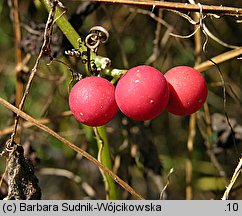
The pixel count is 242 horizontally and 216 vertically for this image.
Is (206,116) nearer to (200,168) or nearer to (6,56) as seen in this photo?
(200,168)

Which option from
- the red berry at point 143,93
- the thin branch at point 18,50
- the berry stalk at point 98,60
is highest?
the thin branch at point 18,50

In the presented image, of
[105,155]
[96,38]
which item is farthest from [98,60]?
[105,155]

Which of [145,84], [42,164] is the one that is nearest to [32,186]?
[145,84]

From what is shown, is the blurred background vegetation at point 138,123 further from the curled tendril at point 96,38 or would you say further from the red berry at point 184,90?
the red berry at point 184,90

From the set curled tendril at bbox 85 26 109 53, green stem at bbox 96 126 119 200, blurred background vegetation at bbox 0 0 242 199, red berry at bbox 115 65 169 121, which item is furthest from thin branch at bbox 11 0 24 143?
red berry at bbox 115 65 169 121

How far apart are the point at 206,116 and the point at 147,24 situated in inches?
23.7

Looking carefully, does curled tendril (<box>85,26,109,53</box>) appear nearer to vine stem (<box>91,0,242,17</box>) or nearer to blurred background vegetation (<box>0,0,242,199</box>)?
vine stem (<box>91,0,242,17</box>)

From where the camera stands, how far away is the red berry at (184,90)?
1024 millimetres

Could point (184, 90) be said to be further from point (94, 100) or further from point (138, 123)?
point (138, 123)

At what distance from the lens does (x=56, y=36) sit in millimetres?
1406

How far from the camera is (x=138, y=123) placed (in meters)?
1.69

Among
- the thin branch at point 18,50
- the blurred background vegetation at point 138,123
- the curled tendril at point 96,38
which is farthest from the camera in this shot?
the blurred background vegetation at point 138,123

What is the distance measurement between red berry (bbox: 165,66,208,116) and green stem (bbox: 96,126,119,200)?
0.32 meters

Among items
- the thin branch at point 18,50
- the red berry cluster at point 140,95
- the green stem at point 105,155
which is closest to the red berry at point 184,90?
the red berry cluster at point 140,95
